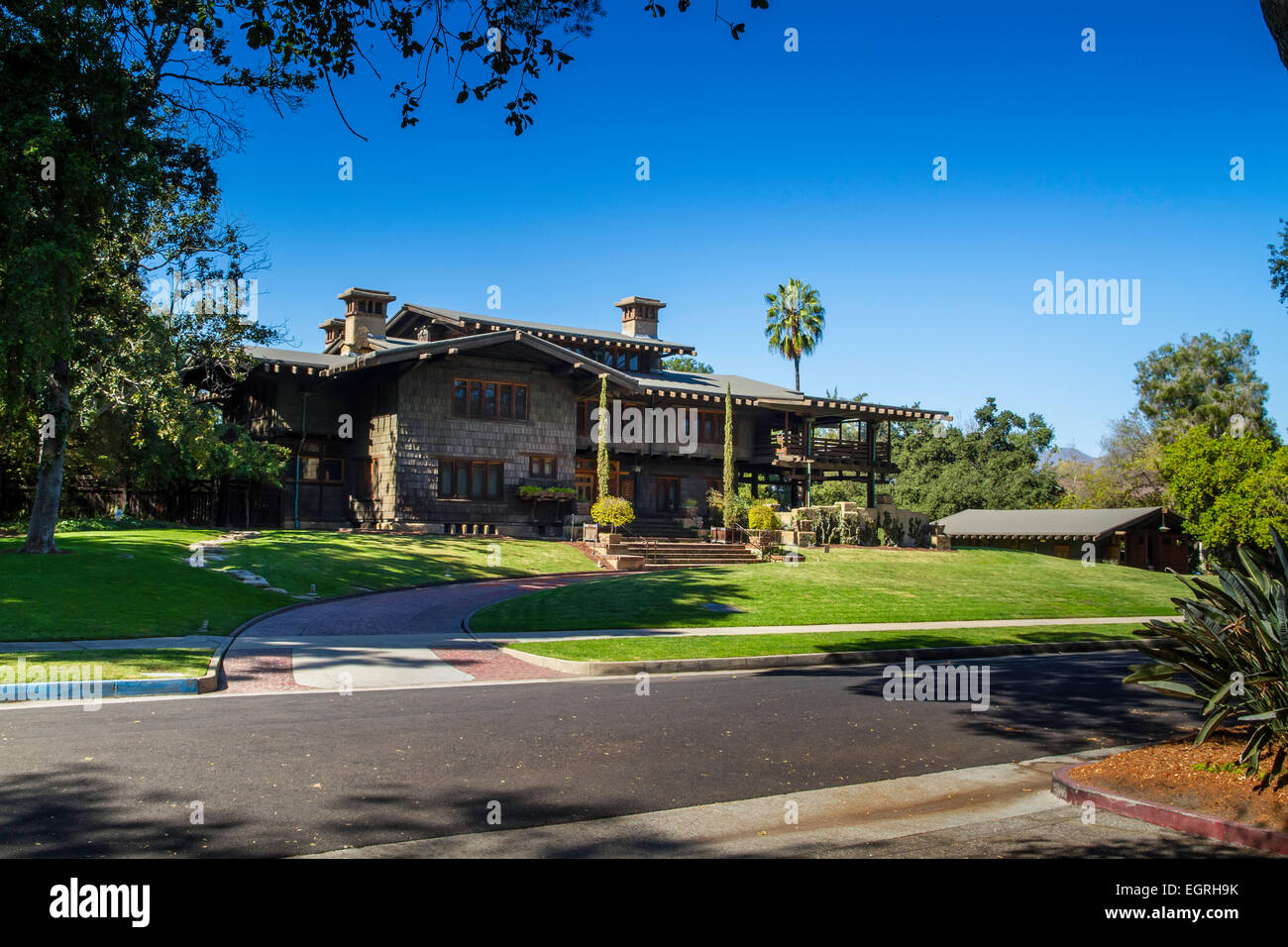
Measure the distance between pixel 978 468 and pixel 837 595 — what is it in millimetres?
49350

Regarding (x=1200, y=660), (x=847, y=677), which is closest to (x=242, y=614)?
(x=847, y=677)

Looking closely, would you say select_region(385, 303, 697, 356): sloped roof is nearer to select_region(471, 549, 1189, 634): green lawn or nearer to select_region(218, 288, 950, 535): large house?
select_region(218, 288, 950, 535): large house

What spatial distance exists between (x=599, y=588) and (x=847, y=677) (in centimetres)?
1129

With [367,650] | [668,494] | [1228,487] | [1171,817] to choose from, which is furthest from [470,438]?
[1228,487]

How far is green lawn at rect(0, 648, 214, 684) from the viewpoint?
11984mm

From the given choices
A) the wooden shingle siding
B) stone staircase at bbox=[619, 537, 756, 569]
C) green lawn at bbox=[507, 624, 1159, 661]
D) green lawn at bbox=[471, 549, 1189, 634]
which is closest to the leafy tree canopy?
green lawn at bbox=[471, 549, 1189, 634]

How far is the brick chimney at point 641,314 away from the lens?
1941 inches

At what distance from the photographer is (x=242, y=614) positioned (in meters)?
18.7

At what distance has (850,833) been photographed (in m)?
6.72

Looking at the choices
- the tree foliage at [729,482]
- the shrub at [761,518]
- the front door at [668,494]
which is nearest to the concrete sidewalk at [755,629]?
the shrub at [761,518]

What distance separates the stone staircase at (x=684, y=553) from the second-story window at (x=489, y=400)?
793 cm

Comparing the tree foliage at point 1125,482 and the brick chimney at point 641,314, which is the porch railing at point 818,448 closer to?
the brick chimney at point 641,314

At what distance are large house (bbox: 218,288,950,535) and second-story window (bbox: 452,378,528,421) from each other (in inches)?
2.3
